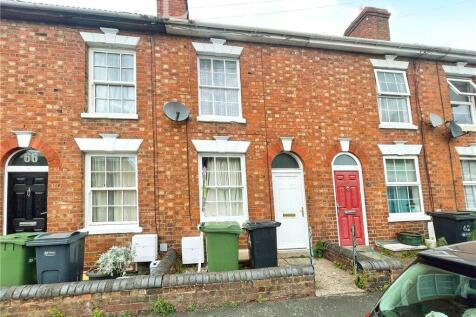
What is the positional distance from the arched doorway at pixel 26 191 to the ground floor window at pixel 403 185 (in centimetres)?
920

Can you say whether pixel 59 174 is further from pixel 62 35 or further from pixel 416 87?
pixel 416 87

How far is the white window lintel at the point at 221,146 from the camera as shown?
7684 mm

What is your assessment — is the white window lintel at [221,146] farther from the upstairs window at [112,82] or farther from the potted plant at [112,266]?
the potted plant at [112,266]

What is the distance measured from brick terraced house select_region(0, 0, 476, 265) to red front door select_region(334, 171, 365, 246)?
0.03m

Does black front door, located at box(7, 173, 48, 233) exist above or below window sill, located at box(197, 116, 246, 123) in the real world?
below

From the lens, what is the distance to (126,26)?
764 cm

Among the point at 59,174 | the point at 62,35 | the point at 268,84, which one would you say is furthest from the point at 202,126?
the point at 62,35

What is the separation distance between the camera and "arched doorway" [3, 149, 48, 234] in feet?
22.5

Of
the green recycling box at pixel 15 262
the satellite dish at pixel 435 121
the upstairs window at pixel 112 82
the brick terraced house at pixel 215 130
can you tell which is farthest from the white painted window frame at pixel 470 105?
the green recycling box at pixel 15 262

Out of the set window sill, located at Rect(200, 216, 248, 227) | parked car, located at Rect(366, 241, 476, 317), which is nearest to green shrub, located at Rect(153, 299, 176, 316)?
window sill, located at Rect(200, 216, 248, 227)

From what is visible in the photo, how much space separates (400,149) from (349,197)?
2208 millimetres

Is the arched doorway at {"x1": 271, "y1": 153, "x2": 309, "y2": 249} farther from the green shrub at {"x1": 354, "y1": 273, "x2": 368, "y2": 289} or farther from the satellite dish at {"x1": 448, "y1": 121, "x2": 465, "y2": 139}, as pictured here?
the satellite dish at {"x1": 448, "y1": 121, "x2": 465, "y2": 139}

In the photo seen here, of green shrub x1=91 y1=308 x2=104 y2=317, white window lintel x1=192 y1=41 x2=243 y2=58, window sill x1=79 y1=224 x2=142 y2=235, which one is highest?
white window lintel x1=192 y1=41 x2=243 y2=58

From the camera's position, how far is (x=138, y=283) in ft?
15.2
